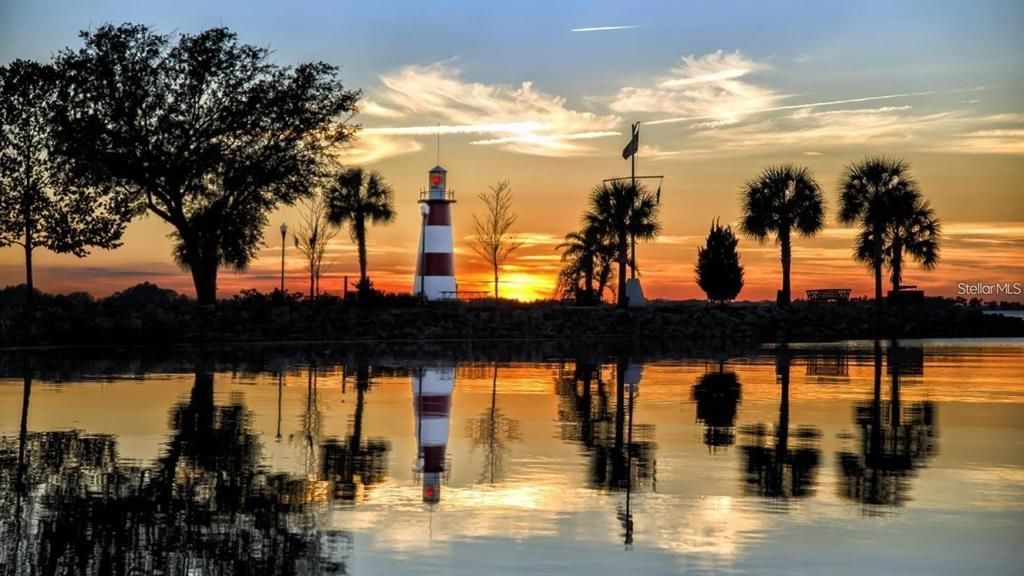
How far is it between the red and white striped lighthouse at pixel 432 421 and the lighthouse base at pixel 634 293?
41.3 metres

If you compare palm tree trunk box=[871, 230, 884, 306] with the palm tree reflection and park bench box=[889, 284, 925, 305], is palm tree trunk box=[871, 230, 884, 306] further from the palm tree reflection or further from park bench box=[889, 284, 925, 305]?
the palm tree reflection

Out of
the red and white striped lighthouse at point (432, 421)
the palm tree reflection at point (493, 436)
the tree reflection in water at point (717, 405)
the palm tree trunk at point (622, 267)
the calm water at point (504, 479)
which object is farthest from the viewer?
the palm tree trunk at point (622, 267)

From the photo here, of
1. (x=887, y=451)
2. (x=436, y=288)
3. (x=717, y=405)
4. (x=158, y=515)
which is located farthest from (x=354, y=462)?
(x=436, y=288)

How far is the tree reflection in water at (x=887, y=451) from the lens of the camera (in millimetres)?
14016

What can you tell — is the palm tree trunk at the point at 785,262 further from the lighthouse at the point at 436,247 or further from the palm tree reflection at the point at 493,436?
the palm tree reflection at the point at 493,436

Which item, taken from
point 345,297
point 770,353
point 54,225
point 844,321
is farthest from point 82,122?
point 844,321

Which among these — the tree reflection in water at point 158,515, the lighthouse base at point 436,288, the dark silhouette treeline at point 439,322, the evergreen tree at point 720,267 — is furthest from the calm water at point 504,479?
the evergreen tree at point 720,267

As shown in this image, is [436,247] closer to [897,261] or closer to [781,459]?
[897,261]

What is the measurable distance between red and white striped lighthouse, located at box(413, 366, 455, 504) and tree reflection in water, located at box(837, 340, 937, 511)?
180 inches

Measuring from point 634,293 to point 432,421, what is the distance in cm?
5563

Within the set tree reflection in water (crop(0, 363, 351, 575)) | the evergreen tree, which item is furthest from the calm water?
the evergreen tree

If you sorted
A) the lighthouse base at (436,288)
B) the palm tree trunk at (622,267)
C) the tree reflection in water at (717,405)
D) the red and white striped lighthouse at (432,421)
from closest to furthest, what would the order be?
the red and white striped lighthouse at (432,421), the tree reflection in water at (717,405), the lighthouse base at (436,288), the palm tree trunk at (622,267)

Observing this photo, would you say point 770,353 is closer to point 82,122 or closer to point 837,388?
point 837,388

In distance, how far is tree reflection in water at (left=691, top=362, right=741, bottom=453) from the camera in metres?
18.8
